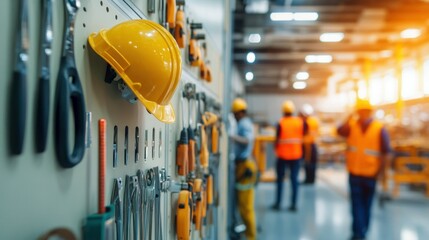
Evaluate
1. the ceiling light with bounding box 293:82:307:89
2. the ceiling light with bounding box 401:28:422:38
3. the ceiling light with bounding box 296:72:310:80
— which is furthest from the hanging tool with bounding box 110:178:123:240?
the ceiling light with bounding box 293:82:307:89

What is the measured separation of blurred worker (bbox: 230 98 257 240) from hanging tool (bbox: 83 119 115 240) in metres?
3.46

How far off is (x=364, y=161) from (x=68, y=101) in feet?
13.5

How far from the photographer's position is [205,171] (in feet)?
7.71

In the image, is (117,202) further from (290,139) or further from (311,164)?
(311,164)

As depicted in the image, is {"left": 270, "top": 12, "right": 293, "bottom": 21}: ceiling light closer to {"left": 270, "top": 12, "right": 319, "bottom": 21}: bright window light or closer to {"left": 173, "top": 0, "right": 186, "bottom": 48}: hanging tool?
{"left": 270, "top": 12, "right": 319, "bottom": 21}: bright window light

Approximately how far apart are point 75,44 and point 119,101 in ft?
0.85

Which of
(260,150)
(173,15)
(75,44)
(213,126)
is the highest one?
(173,15)

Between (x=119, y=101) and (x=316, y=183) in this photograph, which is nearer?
(x=119, y=101)

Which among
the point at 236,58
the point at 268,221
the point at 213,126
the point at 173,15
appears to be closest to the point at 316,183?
the point at 236,58

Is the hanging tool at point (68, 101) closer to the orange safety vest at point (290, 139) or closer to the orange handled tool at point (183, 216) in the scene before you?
the orange handled tool at point (183, 216)

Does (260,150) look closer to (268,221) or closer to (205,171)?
(268,221)

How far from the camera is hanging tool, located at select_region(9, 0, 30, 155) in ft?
2.13

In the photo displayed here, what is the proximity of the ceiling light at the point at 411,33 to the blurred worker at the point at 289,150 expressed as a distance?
236 cm

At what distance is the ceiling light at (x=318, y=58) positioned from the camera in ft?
30.2
